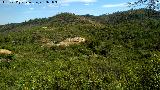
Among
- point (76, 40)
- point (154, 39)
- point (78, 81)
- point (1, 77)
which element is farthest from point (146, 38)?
point (78, 81)

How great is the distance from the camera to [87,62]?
3428cm

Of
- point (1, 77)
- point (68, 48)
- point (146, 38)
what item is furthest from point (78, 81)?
point (146, 38)

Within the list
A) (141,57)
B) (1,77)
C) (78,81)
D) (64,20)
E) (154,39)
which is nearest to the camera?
(78,81)

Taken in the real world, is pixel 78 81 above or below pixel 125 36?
above

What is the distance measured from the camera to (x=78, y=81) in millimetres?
13773

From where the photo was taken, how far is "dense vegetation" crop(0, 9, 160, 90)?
1335cm

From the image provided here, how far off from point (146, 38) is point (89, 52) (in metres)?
14.1

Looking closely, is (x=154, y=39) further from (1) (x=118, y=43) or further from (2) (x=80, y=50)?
(2) (x=80, y=50)

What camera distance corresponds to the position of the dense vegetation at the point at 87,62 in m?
13.4

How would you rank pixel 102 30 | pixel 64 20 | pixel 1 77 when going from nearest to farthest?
pixel 1 77 → pixel 102 30 → pixel 64 20

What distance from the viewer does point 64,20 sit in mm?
87750

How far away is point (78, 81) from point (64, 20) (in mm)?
74421

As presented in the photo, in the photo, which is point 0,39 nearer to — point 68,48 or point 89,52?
point 68,48

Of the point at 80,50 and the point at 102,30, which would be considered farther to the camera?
the point at 102,30
